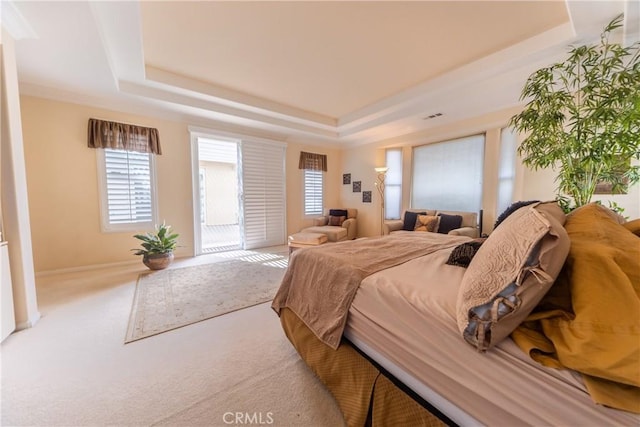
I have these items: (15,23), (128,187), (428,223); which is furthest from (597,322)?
(128,187)

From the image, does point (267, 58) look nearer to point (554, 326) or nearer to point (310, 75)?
point (310, 75)

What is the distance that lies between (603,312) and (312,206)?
207 inches

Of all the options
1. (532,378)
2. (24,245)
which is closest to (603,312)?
(532,378)

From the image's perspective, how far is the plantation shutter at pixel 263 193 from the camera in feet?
15.5

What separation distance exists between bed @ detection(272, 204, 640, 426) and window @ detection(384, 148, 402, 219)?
3636 mm

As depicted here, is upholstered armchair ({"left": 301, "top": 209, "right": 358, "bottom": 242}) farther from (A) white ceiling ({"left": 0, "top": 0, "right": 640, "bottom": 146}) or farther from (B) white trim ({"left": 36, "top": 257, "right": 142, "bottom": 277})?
(B) white trim ({"left": 36, "top": 257, "right": 142, "bottom": 277})

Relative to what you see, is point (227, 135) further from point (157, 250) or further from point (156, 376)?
point (156, 376)

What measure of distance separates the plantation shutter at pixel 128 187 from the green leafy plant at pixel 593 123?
4.96 meters

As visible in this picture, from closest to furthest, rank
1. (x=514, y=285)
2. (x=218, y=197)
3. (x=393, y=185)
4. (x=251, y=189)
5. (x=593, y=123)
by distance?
1. (x=514, y=285)
2. (x=593, y=123)
3. (x=251, y=189)
4. (x=393, y=185)
5. (x=218, y=197)

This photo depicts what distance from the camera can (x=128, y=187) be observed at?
3.64 m

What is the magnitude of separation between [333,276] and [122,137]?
3.99m

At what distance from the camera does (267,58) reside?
8.79ft

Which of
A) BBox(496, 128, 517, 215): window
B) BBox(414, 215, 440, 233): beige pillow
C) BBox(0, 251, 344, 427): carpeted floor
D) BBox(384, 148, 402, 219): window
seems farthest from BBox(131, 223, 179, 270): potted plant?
BBox(496, 128, 517, 215): window

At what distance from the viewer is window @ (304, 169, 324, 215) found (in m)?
5.64
